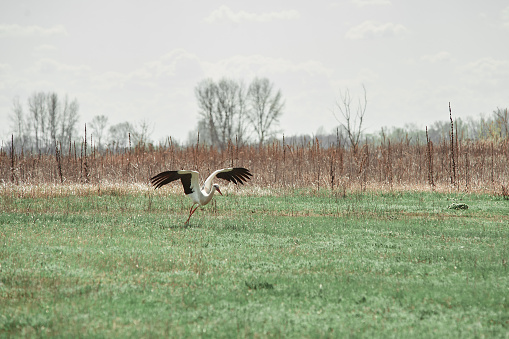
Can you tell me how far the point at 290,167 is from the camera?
18.8 metres

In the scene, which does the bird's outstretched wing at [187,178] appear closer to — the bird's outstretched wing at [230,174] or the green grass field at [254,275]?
the bird's outstretched wing at [230,174]

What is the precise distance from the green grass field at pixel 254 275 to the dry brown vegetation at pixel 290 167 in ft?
19.7

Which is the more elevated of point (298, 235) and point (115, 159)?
point (115, 159)

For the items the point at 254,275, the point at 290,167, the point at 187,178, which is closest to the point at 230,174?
the point at 187,178

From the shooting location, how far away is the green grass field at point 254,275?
4.43 meters

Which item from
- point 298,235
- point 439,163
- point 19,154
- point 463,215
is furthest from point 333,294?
point 19,154

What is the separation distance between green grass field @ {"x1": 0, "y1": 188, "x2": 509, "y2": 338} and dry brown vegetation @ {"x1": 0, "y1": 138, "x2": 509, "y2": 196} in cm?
599

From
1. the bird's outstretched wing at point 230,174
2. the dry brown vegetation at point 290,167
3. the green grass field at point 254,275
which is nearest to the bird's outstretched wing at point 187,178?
the bird's outstretched wing at point 230,174

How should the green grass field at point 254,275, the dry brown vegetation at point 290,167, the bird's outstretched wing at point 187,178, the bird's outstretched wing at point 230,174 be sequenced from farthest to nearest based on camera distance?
the dry brown vegetation at point 290,167
the bird's outstretched wing at point 230,174
the bird's outstretched wing at point 187,178
the green grass field at point 254,275

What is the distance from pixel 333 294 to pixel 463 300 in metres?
1.37

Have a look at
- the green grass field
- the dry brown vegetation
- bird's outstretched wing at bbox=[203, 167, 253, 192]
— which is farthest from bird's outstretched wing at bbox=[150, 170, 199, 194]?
the dry brown vegetation

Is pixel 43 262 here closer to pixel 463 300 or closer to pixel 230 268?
pixel 230 268

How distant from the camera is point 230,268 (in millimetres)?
6449

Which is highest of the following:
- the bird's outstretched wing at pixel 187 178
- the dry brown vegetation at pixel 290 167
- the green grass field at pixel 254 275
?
the dry brown vegetation at pixel 290 167
